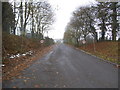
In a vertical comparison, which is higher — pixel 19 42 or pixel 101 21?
pixel 101 21

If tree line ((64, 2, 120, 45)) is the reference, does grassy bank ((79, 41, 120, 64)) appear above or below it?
below

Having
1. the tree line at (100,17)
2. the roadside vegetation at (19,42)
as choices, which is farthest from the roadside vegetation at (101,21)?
the roadside vegetation at (19,42)

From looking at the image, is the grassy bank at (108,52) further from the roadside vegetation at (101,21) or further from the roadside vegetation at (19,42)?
the roadside vegetation at (19,42)

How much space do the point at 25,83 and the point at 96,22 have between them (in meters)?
34.2

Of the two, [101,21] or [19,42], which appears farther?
[101,21]

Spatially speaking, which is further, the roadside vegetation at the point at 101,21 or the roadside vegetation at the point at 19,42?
the roadside vegetation at the point at 101,21

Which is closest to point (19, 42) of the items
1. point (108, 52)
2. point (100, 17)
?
point (108, 52)

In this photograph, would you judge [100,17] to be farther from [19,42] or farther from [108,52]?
[19,42]

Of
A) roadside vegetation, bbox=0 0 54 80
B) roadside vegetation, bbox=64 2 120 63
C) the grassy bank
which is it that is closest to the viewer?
roadside vegetation, bbox=0 0 54 80

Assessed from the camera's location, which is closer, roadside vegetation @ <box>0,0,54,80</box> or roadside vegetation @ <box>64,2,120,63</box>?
roadside vegetation @ <box>0,0,54,80</box>

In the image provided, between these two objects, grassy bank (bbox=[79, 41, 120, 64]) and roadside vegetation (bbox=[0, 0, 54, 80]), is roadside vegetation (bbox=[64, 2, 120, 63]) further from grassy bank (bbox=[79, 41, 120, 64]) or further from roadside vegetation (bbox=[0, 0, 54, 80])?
roadside vegetation (bbox=[0, 0, 54, 80])

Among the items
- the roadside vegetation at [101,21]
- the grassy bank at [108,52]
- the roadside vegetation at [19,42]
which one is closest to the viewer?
the roadside vegetation at [19,42]

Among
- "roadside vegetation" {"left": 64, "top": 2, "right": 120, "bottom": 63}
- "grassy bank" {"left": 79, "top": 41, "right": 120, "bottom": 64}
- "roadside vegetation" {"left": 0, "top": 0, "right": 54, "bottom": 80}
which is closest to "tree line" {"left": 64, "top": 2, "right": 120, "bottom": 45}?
"roadside vegetation" {"left": 64, "top": 2, "right": 120, "bottom": 63}

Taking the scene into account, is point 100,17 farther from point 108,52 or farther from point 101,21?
point 108,52
